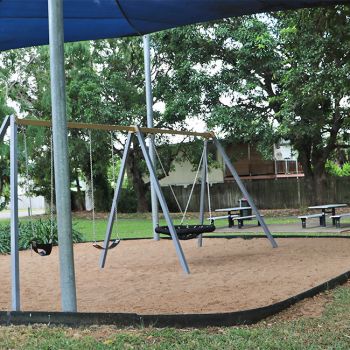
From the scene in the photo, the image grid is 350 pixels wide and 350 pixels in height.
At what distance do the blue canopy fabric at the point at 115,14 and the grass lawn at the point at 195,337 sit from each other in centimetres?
375

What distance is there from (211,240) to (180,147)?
12.8m

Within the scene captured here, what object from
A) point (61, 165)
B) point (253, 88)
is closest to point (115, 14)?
point (61, 165)

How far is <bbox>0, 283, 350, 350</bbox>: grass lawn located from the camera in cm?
411

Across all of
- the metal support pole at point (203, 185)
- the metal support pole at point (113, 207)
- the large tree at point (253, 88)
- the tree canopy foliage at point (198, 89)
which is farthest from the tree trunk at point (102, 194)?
the metal support pole at point (113, 207)

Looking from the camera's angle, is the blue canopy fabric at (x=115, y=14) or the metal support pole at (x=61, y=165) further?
the blue canopy fabric at (x=115, y=14)

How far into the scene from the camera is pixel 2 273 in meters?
8.45

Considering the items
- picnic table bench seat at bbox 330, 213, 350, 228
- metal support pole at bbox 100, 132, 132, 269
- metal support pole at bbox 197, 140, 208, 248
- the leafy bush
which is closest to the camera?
metal support pole at bbox 100, 132, 132, 269

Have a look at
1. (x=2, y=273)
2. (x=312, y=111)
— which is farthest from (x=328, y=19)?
(x=312, y=111)

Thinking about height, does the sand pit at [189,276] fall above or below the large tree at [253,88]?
below

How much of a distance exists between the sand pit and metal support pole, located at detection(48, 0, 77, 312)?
757 millimetres

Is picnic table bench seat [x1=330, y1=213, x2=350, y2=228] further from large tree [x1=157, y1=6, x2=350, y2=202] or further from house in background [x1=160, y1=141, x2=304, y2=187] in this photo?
Result: house in background [x1=160, y1=141, x2=304, y2=187]

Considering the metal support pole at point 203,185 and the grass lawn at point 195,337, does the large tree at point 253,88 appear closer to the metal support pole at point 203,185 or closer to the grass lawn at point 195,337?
the metal support pole at point 203,185

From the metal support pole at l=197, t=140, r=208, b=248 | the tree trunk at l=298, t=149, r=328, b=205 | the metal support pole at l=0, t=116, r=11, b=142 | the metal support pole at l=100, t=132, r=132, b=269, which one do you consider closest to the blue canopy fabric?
the metal support pole at l=0, t=116, r=11, b=142

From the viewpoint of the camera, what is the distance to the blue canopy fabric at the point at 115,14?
6.76 meters
